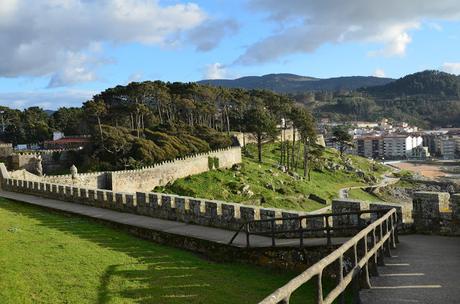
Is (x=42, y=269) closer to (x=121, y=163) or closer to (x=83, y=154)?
(x=121, y=163)

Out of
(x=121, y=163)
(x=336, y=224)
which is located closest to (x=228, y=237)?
(x=336, y=224)

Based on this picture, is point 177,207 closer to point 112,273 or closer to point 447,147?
point 112,273

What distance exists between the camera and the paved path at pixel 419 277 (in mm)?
7113

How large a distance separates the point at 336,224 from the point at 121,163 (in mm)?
47229

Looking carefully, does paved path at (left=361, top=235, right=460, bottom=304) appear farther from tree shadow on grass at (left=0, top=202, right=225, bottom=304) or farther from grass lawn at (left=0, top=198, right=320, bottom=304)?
tree shadow on grass at (left=0, top=202, right=225, bottom=304)

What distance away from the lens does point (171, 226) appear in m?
16.2

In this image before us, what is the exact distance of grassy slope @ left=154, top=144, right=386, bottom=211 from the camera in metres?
51.8

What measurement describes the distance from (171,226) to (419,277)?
950cm

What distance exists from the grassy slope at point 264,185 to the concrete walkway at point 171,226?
2897 cm

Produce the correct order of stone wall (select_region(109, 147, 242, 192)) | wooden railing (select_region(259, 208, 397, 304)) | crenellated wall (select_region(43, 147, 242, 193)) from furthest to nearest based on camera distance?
stone wall (select_region(109, 147, 242, 192))
crenellated wall (select_region(43, 147, 242, 193))
wooden railing (select_region(259, 208, 397, 304))

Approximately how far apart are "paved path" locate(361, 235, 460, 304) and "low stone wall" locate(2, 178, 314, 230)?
9.72 ft

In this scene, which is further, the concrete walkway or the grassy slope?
the grassy slope

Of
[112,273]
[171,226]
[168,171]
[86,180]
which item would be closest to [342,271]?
[112,273]

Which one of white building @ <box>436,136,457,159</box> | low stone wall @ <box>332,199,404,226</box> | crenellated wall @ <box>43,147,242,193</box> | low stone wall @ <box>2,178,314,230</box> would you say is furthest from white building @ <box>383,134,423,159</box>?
low stone wall @ <box>332,199,404,226</box>
